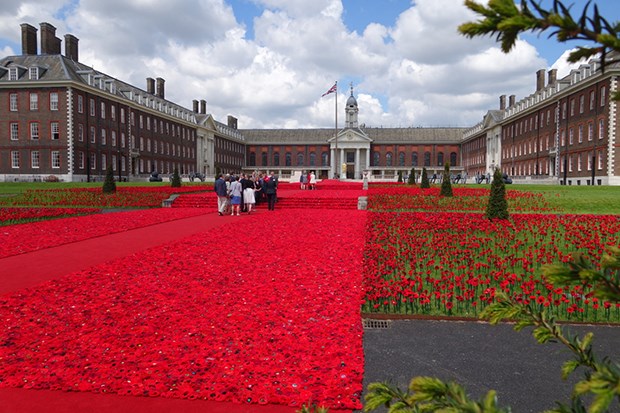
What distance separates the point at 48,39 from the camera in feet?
159

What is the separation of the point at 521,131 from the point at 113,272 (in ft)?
213

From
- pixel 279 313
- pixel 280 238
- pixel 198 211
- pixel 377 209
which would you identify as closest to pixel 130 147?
pixel 198 211

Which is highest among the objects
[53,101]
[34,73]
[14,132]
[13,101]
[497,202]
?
[34,73]

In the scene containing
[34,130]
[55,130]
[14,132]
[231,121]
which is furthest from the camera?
[231,121]

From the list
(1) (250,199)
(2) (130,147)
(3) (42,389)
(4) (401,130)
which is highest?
(4) (401,130)

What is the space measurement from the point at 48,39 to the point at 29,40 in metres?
1.80

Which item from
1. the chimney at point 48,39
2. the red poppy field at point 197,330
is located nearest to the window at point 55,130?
the chimney at point 48,39

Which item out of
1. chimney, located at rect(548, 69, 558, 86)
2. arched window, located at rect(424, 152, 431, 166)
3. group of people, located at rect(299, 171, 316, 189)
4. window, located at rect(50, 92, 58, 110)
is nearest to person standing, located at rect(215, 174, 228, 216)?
group of people, located at rect(299, 171, 316, 189)

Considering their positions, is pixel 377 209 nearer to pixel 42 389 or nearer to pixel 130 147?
pixel 42 389

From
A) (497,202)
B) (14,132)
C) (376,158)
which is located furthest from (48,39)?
(376,158)

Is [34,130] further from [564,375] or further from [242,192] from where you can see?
[564,375]

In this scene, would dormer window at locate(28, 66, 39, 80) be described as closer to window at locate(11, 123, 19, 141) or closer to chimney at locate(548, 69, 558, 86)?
window at locate(11, 123, 19, 141)

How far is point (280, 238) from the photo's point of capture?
12.1 m

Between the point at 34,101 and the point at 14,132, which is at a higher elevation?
the point at 34,101
